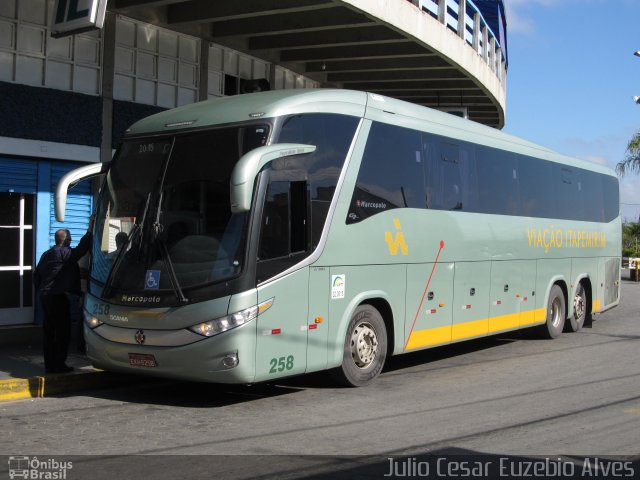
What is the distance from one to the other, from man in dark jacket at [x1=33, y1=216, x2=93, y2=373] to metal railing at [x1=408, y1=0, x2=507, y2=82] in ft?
26.2

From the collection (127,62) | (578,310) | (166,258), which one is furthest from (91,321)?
(578,310)

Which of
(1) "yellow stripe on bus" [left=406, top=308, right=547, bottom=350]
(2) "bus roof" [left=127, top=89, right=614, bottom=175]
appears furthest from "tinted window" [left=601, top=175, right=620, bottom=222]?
(2) "bus roof" [left=127, top=89, right=614, bottom=175]

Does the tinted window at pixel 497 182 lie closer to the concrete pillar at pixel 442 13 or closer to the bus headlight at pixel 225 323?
the concrete pillar at pixel 442 13

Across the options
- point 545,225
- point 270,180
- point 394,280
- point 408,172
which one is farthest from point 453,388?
point 545,225

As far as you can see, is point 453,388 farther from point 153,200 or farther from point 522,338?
point 522,338

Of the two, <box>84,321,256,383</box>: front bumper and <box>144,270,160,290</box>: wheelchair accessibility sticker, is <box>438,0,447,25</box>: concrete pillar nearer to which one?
<box>144,270,160,290</box>: wheelchair accessibility sticker

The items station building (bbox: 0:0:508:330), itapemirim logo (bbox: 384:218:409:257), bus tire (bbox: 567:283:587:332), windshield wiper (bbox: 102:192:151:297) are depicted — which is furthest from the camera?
bus tire (bbox: 567:283:587:332)

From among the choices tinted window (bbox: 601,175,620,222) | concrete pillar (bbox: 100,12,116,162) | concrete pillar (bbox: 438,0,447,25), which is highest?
concrete pillar (bbox: 438,0,447,25)

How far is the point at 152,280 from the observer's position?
323 inches

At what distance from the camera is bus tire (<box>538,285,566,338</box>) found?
1455cm

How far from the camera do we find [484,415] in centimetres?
798

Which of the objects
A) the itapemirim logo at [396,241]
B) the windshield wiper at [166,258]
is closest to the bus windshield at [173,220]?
the windshield wiper at [166,258]

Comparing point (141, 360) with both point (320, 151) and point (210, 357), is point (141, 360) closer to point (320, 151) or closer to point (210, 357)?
point (210, 357)

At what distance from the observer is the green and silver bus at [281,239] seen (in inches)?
314
